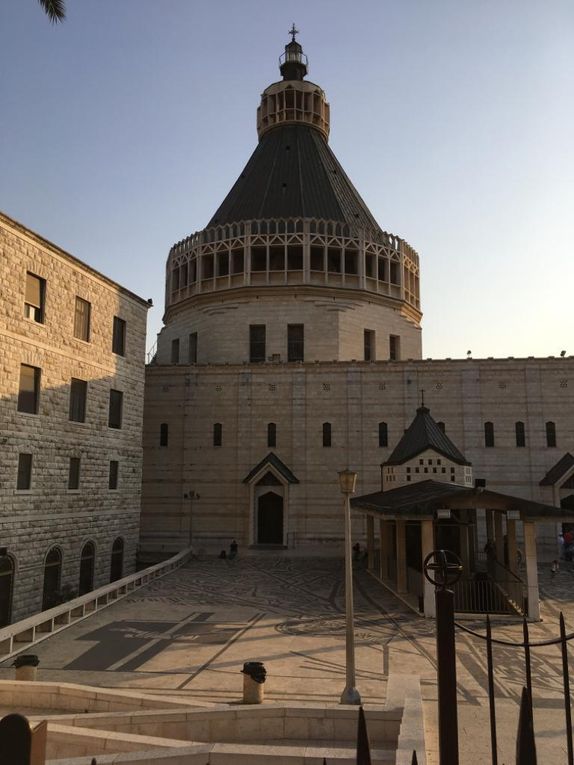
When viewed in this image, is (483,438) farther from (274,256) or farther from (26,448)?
(26,448)

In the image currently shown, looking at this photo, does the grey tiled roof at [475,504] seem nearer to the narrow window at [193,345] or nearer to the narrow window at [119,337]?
the narrow window at [119,337]

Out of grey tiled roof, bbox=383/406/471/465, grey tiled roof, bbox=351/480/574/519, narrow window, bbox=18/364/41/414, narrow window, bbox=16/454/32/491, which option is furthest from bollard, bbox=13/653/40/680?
grey tiled roof, bbox=383/406/471/465

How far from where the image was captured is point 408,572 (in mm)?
28016

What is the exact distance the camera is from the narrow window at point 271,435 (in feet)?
140

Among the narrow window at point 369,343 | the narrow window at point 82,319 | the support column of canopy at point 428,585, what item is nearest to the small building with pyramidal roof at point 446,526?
Result: the support column of canopy at point 428,585

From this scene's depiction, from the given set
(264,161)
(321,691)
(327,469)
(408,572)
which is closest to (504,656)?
(321,691)

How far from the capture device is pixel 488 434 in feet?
136

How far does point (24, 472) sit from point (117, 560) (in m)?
9.11

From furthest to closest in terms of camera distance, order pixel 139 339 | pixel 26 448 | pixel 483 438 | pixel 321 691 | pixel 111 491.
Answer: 1. pixel 483 438
2. pixel 139 339
3. pixel 111 491
4. pixel 26 448
5. pixel 321 691

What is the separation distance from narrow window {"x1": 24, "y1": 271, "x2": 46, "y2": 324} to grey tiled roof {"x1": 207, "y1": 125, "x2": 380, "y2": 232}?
88.5 feet

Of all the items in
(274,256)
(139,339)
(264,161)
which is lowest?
(139,339)

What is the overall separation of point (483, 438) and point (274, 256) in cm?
2114

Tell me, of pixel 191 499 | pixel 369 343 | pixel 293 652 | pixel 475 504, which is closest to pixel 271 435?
pixel 191 499

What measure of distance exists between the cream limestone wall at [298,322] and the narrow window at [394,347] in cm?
44
